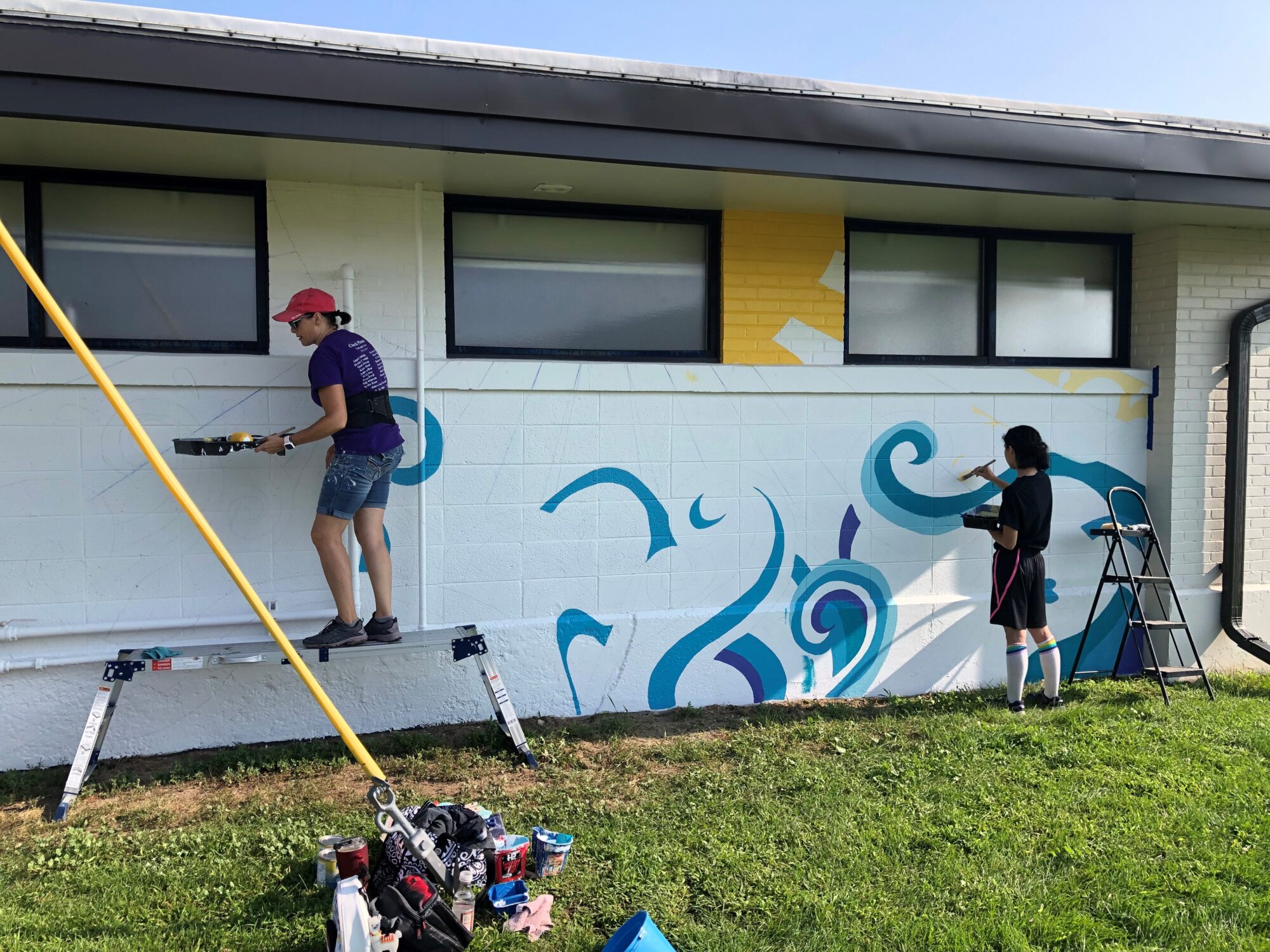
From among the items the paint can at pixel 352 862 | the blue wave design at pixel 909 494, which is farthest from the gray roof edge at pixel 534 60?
the paint can at pixel 352 862

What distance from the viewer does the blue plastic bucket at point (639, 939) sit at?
293 centimetres

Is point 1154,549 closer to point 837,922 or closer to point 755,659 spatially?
point 755,659

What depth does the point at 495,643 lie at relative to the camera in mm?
5504

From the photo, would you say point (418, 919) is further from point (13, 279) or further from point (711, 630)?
point (13, 279)

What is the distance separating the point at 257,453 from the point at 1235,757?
5503mm

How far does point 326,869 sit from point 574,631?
230cm

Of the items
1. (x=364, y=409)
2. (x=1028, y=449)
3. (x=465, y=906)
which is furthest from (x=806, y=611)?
(x=465, y=906)

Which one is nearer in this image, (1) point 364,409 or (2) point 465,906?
(2) point 465,906

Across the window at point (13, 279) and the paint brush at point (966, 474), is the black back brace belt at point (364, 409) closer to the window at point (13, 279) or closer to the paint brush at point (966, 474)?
the window at point (13, 279)

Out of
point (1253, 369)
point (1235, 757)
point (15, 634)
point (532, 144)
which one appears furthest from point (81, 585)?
point (1253, 369)

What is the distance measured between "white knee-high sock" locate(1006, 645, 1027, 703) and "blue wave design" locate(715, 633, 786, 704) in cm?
137

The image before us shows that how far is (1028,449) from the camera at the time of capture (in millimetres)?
5594

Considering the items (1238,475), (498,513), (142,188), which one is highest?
(142,188)

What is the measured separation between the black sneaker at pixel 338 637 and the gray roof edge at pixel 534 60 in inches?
109
